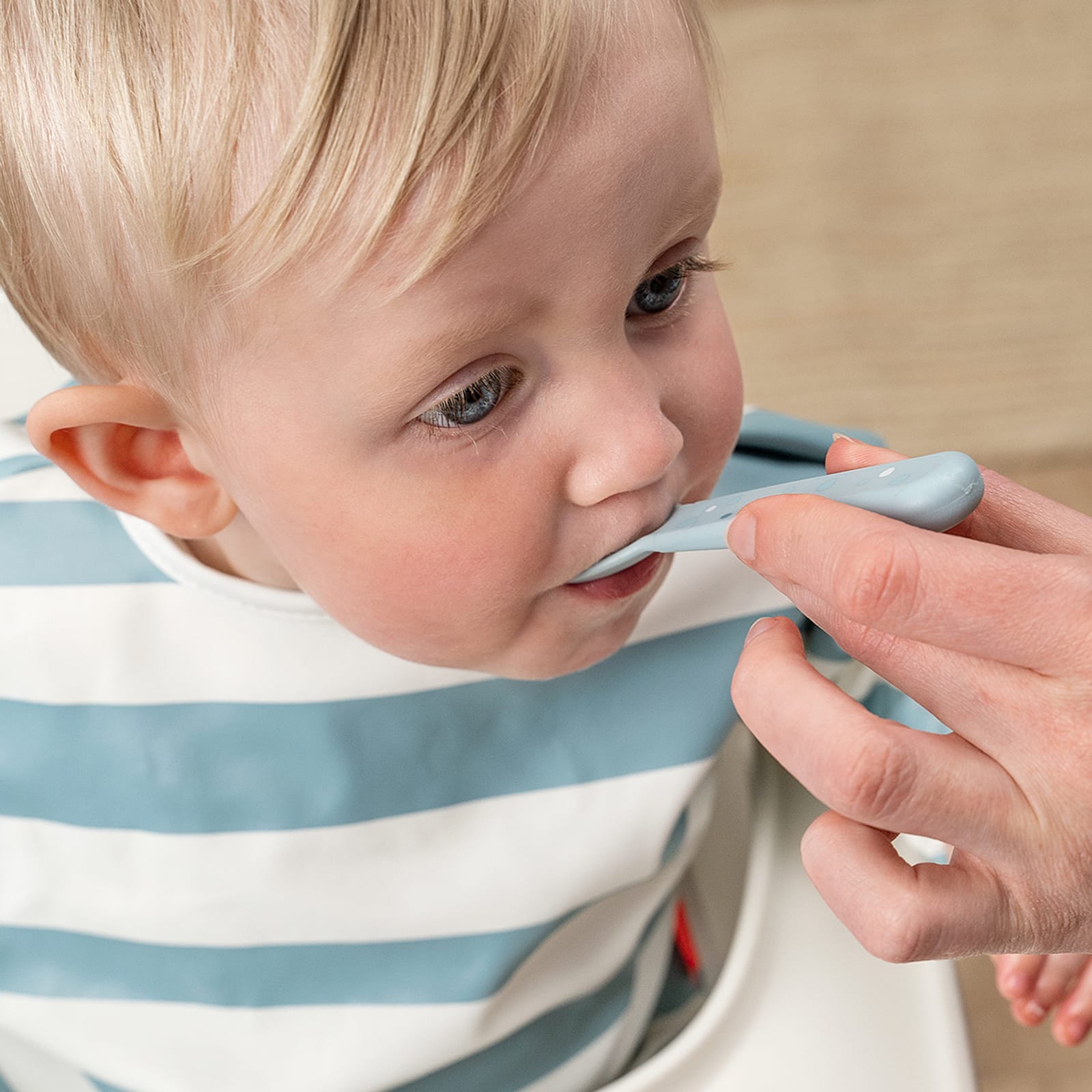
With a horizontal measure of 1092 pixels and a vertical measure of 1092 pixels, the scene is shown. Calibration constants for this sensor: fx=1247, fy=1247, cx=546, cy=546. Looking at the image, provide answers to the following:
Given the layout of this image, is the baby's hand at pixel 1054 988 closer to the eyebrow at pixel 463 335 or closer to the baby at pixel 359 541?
the baby at pixel 359 541

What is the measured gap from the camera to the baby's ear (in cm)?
48

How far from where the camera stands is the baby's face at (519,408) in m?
0.42

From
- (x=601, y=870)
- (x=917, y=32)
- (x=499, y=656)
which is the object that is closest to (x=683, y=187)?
(x=499, y=656)

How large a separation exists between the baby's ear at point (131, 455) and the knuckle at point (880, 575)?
277mm

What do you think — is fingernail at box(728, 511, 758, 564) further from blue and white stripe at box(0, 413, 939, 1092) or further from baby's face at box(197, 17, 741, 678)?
blue and white stripe at box(0, 413, 939, 1092)

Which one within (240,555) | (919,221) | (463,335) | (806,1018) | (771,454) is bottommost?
(919,221)

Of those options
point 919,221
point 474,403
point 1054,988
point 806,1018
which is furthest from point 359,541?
point 919,221

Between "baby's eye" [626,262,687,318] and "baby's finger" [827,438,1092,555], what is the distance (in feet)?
0.32

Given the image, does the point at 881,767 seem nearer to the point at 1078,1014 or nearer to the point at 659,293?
the point at 659,293

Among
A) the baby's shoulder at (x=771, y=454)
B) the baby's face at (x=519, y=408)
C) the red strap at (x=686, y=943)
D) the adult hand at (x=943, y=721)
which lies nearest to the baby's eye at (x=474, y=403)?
the baby's face at (x=519, y=408)

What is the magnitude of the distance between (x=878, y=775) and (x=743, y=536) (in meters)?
0.09

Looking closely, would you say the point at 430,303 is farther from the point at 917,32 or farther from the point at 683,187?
the point at 917,32

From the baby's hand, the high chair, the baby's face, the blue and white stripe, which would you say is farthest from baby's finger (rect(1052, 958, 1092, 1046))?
the baby's face

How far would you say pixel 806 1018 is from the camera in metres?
0.59
